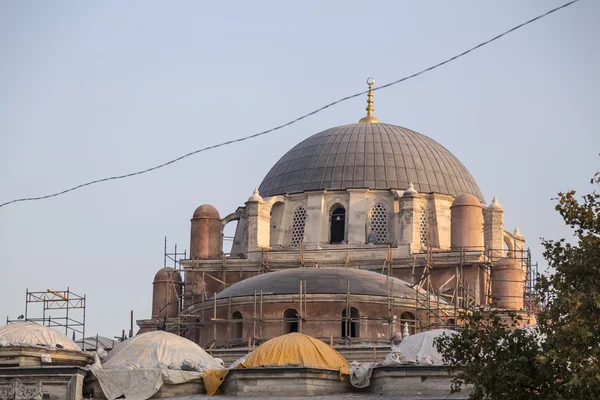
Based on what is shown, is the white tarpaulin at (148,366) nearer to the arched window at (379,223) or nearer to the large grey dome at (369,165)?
the arched window at (379,223)

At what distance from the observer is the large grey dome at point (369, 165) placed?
5512cm

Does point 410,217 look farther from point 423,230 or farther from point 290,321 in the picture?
point 290,321

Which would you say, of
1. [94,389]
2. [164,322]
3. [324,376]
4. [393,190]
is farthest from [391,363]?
[393,190]

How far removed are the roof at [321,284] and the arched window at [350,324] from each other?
1.93ft

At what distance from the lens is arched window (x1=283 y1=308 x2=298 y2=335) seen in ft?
144

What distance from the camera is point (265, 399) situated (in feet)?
114

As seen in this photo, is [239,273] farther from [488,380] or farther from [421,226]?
[488,380]

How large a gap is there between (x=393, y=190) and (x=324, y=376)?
65.5 ft

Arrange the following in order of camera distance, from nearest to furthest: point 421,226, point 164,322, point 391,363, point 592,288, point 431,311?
point 592,288, point 391,363, point 431,311, point 164,322, point 421,226

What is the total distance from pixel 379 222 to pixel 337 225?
1558mm

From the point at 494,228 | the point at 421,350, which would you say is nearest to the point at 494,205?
the point at 494,228

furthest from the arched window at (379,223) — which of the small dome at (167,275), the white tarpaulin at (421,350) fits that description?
the white tarpaulin at (421,350)

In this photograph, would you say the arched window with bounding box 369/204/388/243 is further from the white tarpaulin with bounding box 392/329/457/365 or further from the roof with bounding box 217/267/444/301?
the white tarpaulin with bounding box 392/329/457/365

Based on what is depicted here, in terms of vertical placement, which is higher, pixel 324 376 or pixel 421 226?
pixel 421 226
